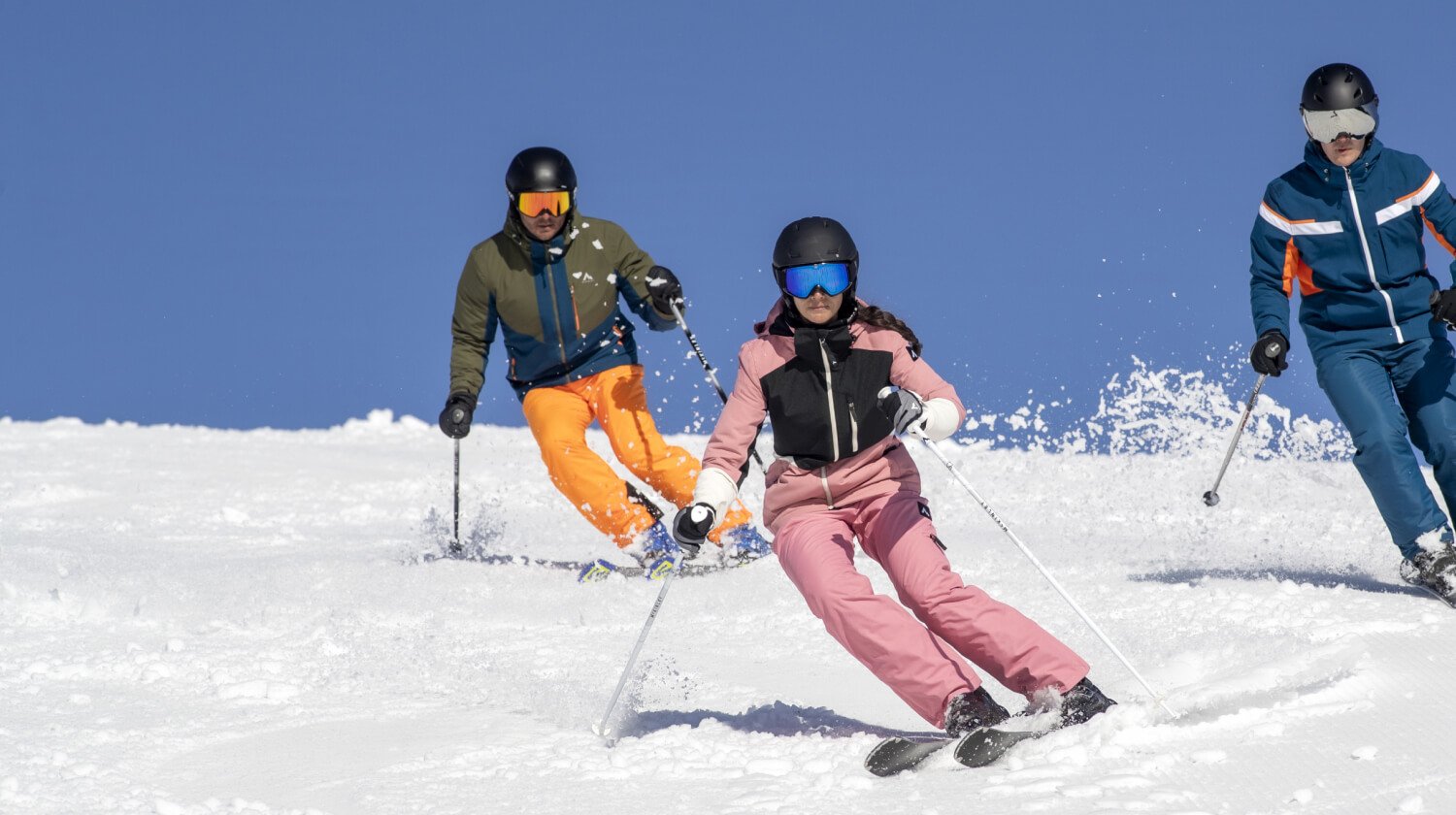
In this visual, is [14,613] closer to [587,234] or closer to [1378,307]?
[587,234]

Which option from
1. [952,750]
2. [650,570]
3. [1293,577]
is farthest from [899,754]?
[650,570]

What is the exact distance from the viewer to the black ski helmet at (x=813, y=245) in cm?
445

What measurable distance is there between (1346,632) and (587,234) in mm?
4433

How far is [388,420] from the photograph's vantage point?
18719mm

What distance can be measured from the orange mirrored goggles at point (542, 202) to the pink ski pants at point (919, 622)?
144 inches

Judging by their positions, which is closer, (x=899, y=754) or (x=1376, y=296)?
(x=899, y=754)

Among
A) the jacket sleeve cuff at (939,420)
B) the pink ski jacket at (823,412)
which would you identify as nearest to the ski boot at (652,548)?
the pink ski jacket at (823,412)

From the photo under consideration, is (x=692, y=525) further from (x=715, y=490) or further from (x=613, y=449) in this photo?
(x=613, y=449)

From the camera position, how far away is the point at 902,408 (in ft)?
13.8

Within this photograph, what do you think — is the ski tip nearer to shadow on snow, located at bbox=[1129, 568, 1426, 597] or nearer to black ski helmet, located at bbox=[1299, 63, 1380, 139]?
shadow on snow, located at bbox=[1129, 568, 1426, 597]

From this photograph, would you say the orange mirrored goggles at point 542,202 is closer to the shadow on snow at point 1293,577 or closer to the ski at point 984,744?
the shadow on snow at point 1293,577

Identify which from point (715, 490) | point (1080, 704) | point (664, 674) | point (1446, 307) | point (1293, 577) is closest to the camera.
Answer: point (1080, 704)

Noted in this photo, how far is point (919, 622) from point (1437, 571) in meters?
2.55

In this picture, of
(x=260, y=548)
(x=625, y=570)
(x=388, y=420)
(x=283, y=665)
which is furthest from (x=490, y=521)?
(x=388, y=420)
